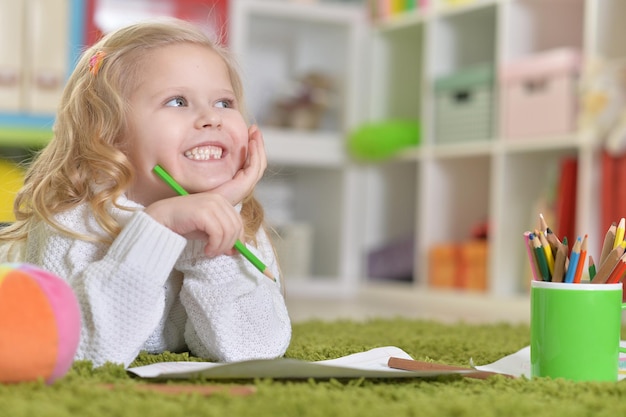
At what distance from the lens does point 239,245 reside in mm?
949

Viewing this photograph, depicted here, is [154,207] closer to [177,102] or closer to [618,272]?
[177,102]

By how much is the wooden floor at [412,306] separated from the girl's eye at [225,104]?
41.1 inches

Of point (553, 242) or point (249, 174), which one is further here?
point (249, 174)

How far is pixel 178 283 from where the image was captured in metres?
1.06

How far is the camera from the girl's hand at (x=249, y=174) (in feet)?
3.37

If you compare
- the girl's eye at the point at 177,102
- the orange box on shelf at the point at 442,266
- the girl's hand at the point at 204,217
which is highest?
the girl's eye at the point at 177,102

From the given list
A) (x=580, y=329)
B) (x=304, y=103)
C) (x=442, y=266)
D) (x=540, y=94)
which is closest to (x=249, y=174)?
(x=580, y=329)

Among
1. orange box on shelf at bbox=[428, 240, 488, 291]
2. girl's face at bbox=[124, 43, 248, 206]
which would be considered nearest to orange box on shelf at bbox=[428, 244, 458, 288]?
orange box on shelf at bbox=[428, 240, 488, 291]

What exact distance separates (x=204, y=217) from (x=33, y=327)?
22 centimetres

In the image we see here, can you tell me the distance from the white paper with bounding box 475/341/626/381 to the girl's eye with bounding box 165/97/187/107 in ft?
1.47

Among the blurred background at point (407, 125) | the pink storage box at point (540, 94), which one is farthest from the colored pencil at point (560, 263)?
the pink storage box at point (540, 94)

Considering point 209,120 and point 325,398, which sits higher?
point 209,120

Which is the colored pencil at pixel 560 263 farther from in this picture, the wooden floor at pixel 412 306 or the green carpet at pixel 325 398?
the wooden floor at pixel 412 306

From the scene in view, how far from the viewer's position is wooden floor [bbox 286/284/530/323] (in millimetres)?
2301
